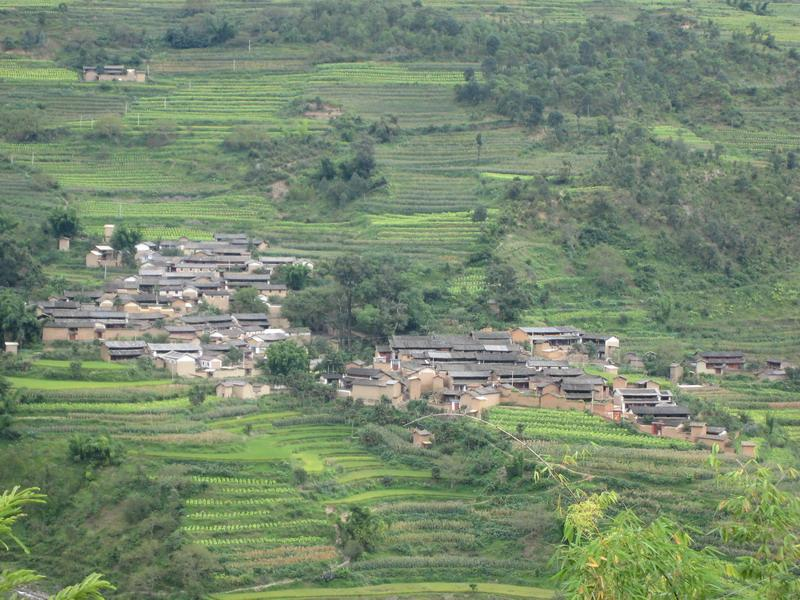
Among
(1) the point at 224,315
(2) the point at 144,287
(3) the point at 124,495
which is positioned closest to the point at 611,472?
(3) the point at 124,495

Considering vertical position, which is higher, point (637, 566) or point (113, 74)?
point (637, 566)

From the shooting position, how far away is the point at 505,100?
4534 centimetres

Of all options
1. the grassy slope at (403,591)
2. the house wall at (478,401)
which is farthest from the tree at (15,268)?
the grassy slope at (403,591)

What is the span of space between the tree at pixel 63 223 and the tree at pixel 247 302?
5.34m

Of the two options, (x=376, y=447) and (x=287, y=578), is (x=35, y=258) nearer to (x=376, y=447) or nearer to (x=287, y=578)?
(x=376, y=447)

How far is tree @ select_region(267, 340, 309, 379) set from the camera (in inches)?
1146

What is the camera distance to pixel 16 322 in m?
29.9

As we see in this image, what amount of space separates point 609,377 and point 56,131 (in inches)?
848

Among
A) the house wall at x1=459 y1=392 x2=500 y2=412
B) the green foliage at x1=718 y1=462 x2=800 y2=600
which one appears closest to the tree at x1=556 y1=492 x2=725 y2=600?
the green foliage at x1=718 y1=462 x2=800 y2=600

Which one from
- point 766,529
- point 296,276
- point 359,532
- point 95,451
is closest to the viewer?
point 766,529

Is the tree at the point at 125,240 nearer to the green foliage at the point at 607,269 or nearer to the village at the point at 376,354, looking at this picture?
the village at the point at 376,354

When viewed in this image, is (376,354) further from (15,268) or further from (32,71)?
(32,71)

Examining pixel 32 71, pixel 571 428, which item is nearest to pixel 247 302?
pixel 571 428

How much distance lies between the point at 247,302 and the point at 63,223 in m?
5.94
